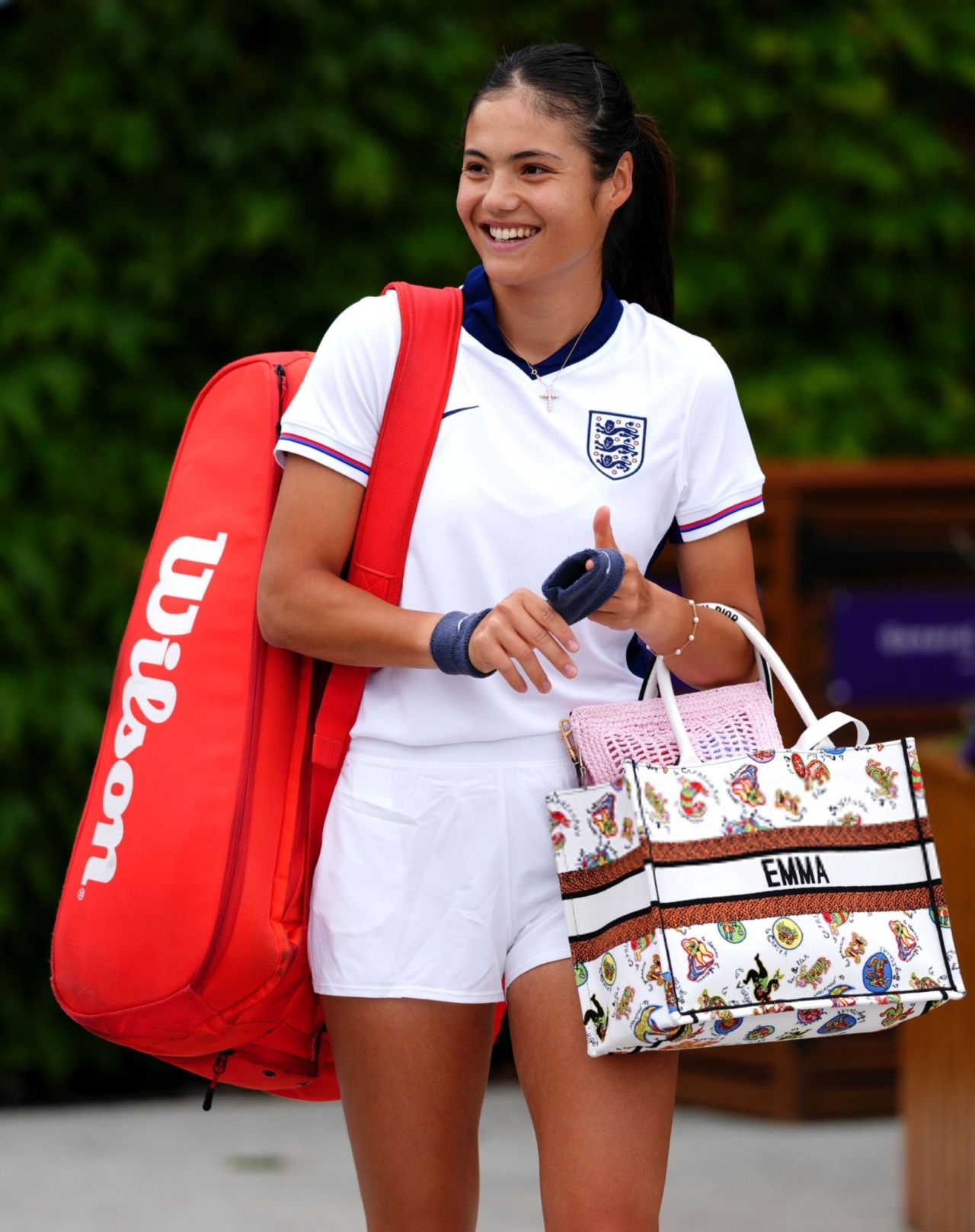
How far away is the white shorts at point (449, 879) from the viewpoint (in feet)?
7.45

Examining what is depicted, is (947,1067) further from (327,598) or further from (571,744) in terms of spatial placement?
(327,598)

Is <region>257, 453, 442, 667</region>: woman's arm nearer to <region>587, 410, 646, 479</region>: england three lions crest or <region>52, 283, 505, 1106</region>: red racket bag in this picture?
<region>52, 283, 505, 1106</region>: red racket bag

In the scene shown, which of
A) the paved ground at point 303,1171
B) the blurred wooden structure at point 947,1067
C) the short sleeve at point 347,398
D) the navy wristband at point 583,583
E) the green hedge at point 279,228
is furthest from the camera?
the green hedge at point 279,228

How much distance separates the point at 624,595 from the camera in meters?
2.15

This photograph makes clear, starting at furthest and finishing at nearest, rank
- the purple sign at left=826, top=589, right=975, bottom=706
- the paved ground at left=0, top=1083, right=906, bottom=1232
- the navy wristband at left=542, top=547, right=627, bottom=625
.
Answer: the purple sign at left=826, top=589, right=975, bottom=706 < the paved ground at left=0, top=1083, right=906, bottom=1232 < the navy wristband at left=542, top=547, right=627, bottom=625

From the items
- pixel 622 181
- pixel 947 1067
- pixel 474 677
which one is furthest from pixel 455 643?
pixel 947 1067

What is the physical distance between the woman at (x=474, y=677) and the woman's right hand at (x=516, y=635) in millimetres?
126

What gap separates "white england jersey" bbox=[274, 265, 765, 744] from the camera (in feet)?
7.45

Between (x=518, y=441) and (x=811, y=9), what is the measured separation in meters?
3.84

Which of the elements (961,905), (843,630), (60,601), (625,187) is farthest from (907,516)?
(625,187)

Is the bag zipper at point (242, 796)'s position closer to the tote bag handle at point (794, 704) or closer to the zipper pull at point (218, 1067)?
the zipper pull at point (218, 1067)

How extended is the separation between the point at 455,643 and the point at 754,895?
43 cm

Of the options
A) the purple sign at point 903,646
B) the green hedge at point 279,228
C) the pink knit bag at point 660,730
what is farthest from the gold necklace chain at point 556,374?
the green hedge at point 279,228

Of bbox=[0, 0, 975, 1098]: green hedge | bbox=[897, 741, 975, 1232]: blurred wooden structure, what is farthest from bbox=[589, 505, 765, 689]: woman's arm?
bbox=[0, 0, 975, 1098]: green hedge
